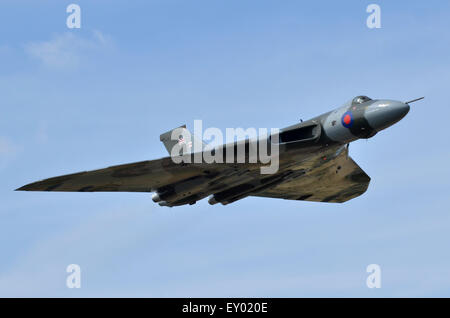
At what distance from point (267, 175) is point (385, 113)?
6.26m

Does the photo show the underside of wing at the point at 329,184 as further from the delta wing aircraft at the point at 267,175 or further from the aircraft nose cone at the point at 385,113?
the aircraft nose cone at the point at 385,113

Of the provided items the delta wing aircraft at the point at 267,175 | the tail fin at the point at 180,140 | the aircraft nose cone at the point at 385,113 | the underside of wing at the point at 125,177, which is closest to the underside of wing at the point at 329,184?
the delta wing aircraft at the point at 267,175

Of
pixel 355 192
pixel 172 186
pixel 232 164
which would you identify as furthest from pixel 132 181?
pixel 355 192

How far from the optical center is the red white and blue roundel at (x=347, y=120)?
2747 cm

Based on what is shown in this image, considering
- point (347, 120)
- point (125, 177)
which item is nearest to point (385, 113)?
point (347, 120)

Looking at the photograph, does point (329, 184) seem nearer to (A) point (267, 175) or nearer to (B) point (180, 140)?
(A) point (267, 175)

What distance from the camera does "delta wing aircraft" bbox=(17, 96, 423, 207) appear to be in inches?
1083

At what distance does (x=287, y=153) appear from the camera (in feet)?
93.5

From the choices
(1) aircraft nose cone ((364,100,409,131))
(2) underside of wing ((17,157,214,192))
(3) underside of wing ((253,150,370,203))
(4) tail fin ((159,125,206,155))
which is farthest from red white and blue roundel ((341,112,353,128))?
(4) tail fin ((159,125,206,155))

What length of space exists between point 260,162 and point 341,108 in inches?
156

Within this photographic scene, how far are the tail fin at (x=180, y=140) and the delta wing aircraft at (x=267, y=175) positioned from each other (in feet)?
0.48

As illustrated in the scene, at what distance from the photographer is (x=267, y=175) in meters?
30.6

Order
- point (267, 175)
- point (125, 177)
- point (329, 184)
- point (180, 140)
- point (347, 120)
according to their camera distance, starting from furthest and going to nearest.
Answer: point (329, 184)
point (180, 140)
point (125, 177)
point (267, 175)
point (347, 120)

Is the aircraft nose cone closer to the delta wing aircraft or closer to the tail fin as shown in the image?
the delta wing aircraft
